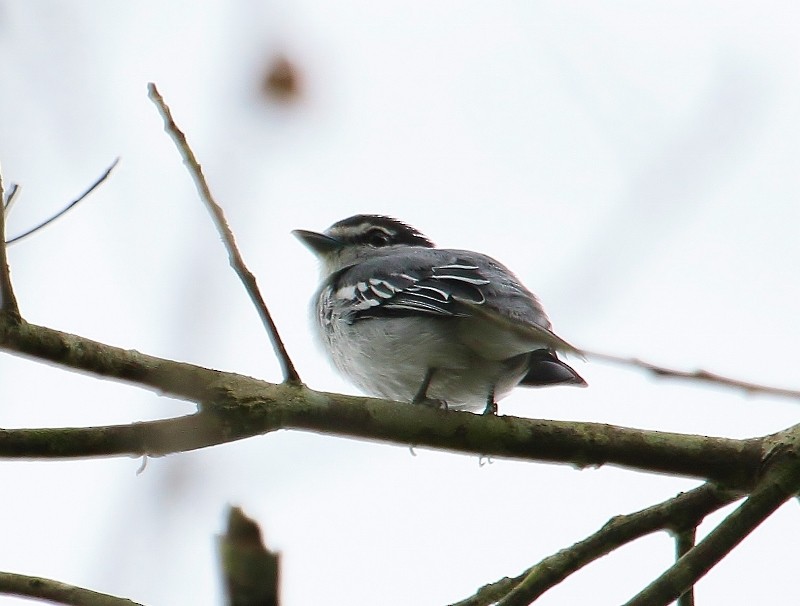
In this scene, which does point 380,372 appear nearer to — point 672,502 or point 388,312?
point 388,312

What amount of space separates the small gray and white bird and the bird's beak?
1.33 metres

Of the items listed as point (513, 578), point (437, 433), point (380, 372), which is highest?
point (380, 372)

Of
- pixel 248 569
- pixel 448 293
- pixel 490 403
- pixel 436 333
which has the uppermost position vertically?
pixel 448 293

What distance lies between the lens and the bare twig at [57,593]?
300 centimetres

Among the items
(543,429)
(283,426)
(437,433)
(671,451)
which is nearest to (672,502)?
(671,451)

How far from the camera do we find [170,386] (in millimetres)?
3420

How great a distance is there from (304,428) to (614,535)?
1.37 metres

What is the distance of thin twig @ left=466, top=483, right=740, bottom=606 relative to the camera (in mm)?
3609

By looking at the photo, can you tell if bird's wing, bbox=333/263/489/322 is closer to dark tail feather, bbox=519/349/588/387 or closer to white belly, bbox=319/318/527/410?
white belly, bbox=319/318/527/410

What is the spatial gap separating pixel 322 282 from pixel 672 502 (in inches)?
184

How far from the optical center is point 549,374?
6.64 m

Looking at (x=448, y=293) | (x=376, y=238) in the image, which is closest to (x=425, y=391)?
(x=448, y=293)

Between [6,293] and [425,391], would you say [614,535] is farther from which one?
[6,293]

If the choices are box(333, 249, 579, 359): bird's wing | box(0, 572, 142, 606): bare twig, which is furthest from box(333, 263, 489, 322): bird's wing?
box(0, 572, 142, 606): bare twig
